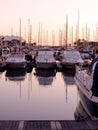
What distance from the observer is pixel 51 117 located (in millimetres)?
15906

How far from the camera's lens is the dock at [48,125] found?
11.2m

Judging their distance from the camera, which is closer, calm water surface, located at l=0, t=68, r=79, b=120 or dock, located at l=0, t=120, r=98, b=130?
dock, located at l=0, t=120, r=98, b=130

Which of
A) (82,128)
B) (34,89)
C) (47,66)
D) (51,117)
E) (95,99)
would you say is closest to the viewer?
(82,128)

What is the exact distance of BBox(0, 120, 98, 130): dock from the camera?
11195 mm

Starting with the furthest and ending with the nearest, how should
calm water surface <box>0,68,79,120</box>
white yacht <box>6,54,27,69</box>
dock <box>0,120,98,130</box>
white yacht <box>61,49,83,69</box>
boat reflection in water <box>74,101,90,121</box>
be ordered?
white yacht <box>6,54,27,69</box>
white yacht <box>61,49,83,69</box>
calm water surface <box>0,68,79,120</box>
boat reflection in water <box>74,101,90,121</box>
dock <box>0,120,98,130</box>

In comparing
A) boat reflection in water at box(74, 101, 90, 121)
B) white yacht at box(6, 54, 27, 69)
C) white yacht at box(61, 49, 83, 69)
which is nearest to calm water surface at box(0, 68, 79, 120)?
boat reflection in water at box(74, 101, 90, 121)

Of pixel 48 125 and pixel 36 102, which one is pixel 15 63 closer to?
pixel 36 102

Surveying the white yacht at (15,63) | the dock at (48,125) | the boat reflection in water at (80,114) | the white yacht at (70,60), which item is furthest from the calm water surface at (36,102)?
the white yacht at (15,63)

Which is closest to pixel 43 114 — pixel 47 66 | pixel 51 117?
pixel 51 117

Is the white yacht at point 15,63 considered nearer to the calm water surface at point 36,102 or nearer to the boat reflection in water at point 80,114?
the calm water surface at point 36,102

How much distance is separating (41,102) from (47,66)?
2224 centimetres

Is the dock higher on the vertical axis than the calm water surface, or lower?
higher

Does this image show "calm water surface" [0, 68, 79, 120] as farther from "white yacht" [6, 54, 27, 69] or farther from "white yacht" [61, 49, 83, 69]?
"white yacht" [6, 54, 27, 69]

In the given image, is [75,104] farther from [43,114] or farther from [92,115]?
[92,115]
